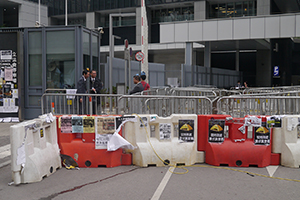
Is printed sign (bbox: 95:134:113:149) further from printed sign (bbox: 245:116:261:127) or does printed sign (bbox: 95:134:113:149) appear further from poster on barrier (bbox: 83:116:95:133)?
printed sign (bbox: 245:116:261:127)

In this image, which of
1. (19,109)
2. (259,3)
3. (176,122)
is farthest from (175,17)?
(176,122)

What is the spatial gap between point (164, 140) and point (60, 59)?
8.01m

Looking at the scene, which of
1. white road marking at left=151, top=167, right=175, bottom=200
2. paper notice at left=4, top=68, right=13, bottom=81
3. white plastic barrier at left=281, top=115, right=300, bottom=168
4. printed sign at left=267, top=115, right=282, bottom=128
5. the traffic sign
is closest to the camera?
A: white road marking at left=151, top=167, right=175, bottom=200

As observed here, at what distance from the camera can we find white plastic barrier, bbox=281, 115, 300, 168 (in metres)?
6.88

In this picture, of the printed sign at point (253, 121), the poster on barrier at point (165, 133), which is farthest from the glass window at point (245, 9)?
the poster on barrier at point (165, 133)

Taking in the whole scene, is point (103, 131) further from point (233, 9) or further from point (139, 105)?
point (233, 9)

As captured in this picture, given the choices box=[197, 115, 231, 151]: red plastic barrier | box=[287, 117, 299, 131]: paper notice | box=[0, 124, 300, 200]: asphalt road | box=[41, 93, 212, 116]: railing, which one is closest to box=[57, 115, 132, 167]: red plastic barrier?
box=[0, 124, 300, 200]: asphalt road

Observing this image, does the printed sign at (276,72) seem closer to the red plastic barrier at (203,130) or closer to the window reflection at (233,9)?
the window reflection at (233,9)

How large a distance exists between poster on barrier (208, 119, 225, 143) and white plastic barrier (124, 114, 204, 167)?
13.1 inches

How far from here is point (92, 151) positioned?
22.6 ft

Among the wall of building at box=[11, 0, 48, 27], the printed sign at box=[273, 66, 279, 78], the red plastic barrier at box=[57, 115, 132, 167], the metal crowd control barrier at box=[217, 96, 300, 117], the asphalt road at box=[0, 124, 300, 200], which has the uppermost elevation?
the wall of building at box=[11, 0, 48, 27]

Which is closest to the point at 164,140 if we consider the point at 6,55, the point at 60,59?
the point at 60,59

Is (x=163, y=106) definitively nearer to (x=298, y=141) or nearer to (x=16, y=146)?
(x=298, y=141)

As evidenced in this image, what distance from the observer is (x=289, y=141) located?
22.9 ft
